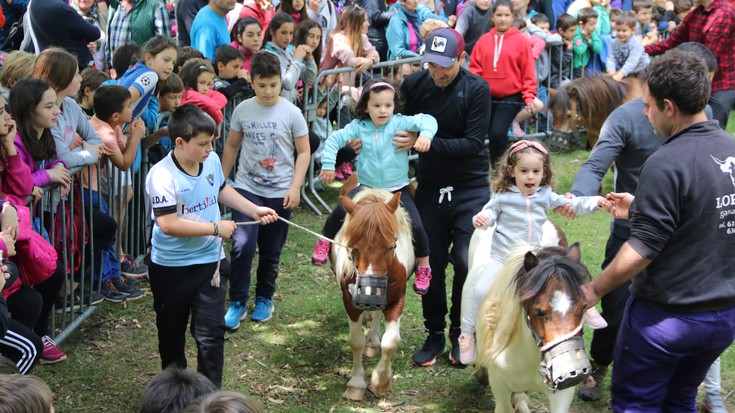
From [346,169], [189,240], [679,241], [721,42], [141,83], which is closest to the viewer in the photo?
[679,241]

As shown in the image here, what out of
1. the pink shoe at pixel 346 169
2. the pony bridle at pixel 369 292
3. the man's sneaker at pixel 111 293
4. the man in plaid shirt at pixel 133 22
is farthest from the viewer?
the pink shoe at pixel 346 169

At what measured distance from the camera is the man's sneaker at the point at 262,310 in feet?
22.7

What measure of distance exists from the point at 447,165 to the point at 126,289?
9.02 ft

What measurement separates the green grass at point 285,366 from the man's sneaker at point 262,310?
76 mm

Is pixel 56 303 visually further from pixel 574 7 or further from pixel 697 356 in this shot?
pixel 574 7

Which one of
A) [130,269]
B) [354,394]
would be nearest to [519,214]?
[354,394]

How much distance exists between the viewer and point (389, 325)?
5762 mm

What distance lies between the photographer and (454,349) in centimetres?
635

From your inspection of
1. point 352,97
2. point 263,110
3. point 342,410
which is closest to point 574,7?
point 352,97

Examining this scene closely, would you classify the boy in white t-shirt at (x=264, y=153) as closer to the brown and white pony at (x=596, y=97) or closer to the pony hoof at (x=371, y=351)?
the pony hoof at (x=371, y=351)

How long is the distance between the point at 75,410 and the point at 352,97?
476 centimetres

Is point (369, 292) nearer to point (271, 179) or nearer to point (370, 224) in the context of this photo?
point (370, 224)

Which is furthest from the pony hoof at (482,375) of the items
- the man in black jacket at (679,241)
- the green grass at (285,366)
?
the man in black jacket at (679,241)

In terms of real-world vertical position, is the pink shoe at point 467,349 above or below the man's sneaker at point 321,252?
below
